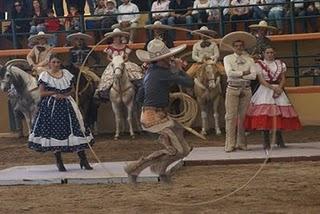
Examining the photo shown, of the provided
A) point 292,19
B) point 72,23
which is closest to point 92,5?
point 72,23

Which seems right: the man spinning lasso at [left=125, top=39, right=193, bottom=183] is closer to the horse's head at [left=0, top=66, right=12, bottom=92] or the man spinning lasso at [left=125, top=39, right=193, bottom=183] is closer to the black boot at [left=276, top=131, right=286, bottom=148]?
the black boot at [left=276, top=131, right=286, bottom=148]

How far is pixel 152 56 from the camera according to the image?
9.67 m

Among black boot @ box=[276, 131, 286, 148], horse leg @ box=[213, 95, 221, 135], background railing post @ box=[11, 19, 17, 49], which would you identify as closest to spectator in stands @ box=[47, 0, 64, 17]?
background railing post @ box=[11, 19, 17, 49]

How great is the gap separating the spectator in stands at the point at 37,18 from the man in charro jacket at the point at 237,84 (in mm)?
6571

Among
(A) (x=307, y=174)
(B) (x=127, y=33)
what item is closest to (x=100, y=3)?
(B) (x=127, y=33)

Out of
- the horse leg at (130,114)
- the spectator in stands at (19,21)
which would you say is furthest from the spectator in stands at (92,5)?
the horse leg at (130,114)

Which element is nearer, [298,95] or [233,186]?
[233,186]

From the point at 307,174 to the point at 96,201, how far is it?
120 inches

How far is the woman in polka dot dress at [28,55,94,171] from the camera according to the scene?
1201cm

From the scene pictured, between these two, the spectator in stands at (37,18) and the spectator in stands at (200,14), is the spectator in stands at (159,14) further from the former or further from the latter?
the spectator in stands at (37,18)

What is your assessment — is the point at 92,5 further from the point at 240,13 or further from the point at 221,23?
the point at 240,13

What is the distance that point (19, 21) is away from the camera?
19406 millimetres

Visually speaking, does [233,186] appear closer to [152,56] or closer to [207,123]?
[152,56]

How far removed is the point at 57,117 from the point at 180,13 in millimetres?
7285
